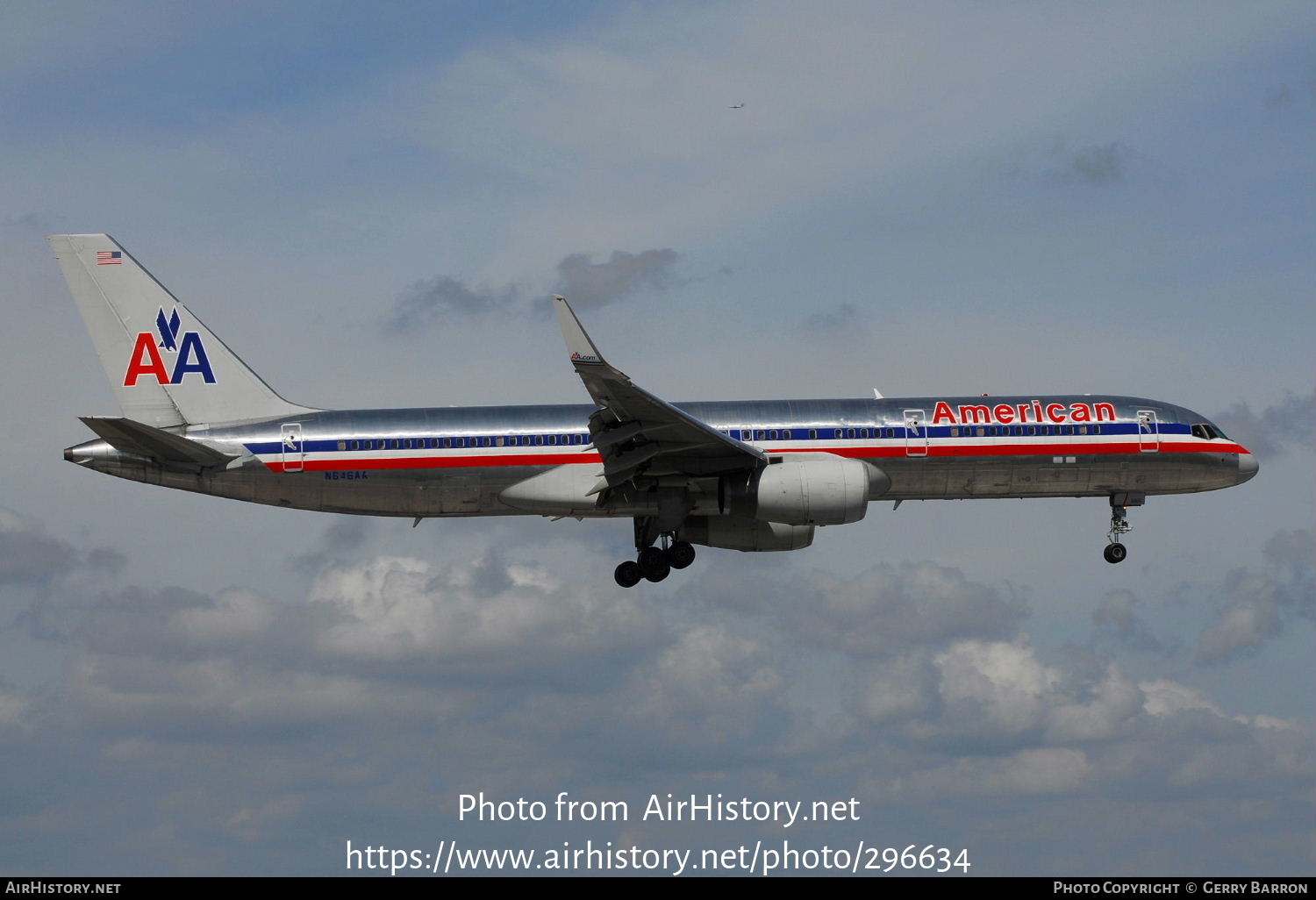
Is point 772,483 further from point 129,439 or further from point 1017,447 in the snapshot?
point 129,439

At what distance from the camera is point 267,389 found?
54.2m

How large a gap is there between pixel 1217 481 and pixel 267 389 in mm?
32300

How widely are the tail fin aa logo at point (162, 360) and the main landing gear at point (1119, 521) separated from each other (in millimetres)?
30703

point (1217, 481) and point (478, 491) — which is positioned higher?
point (1217, 481)

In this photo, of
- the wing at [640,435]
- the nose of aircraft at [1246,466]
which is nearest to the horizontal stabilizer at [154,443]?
the wing at [640,435]

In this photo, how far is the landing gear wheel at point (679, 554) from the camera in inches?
2167

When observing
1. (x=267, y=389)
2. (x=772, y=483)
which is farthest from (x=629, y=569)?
(x=267, y=389)

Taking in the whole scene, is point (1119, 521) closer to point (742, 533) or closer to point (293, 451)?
point (742, 533)

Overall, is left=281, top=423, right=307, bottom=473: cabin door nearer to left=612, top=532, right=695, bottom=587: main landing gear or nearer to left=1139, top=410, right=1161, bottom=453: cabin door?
left=612, top=532, right=695, bottom=587: main landing gear

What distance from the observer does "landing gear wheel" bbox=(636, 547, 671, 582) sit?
2160 inches

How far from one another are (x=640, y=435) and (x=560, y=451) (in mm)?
3158

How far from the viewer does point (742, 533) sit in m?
56.4

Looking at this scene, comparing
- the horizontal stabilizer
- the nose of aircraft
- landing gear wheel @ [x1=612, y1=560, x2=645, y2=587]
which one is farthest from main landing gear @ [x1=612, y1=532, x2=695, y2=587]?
the nose of aircraft

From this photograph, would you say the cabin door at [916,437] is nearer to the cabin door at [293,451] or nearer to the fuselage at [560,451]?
the fuselage at [560,451]
